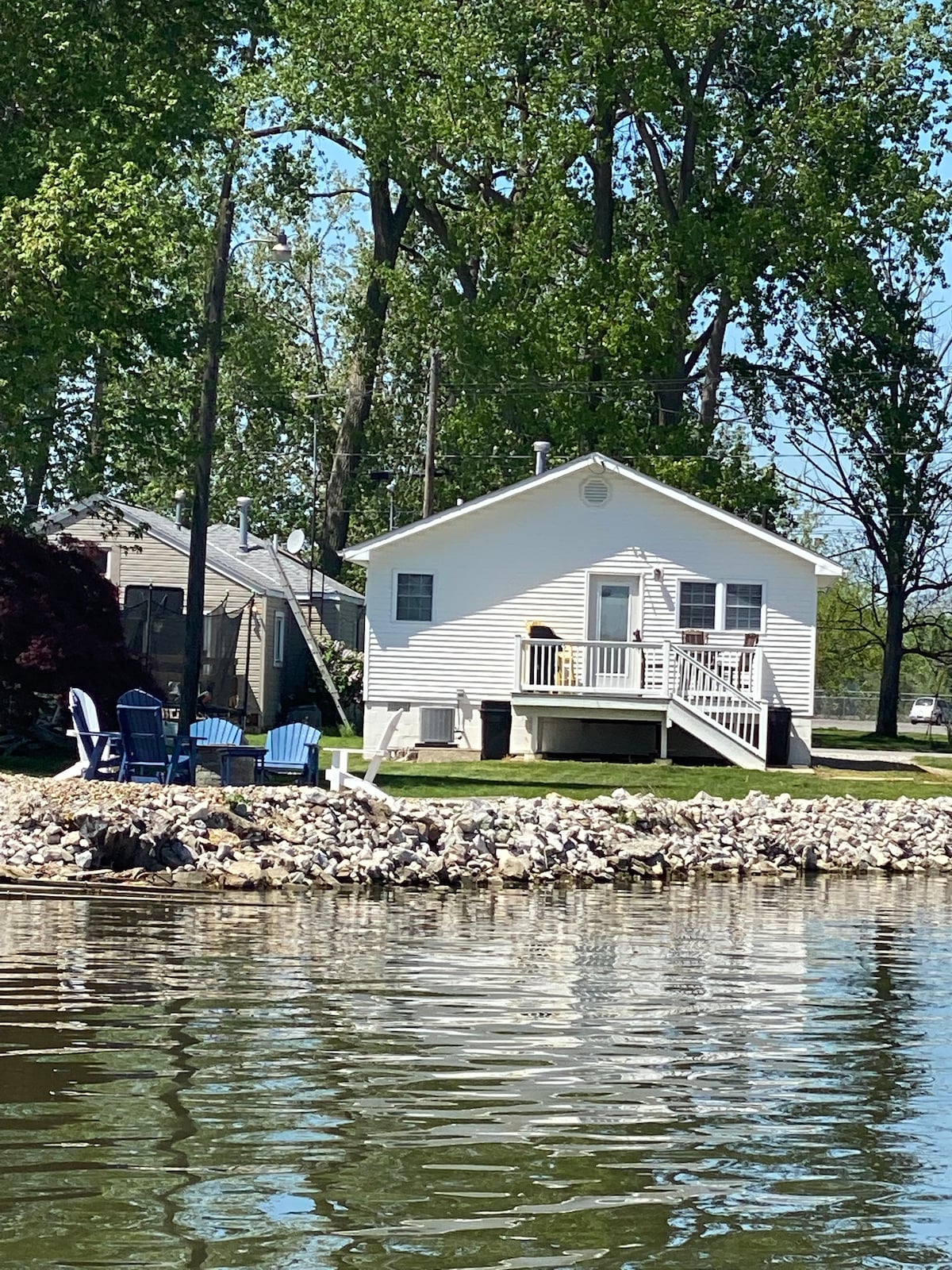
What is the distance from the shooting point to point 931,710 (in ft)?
220

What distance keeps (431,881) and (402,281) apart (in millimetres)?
30005

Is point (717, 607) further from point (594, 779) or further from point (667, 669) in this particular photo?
point (594, 779)

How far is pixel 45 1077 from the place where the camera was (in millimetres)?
8203

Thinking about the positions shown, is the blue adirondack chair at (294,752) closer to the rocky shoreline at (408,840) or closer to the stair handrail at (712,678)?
the rocky shoreline at (408,840)

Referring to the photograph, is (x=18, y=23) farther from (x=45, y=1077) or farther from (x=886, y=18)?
(x=886, y=18)

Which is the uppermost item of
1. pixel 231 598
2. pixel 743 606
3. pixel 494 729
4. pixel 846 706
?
pixel 231 598

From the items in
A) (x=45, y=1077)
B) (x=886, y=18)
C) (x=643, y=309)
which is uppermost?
(x=886, y=18)

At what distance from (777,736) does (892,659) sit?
1832cm

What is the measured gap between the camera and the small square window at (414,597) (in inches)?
1377

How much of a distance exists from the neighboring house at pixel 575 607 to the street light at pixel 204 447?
506cm

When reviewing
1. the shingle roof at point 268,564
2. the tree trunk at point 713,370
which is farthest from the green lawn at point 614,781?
the tree trunk at point 713,370

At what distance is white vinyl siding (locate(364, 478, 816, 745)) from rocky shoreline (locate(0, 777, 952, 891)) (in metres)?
10.7

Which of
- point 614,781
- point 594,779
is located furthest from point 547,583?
point 614,781

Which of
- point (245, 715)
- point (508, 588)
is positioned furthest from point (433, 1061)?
point (245, 715)
